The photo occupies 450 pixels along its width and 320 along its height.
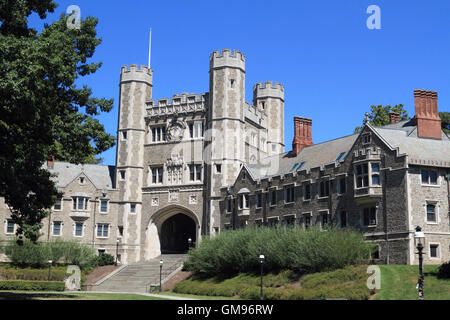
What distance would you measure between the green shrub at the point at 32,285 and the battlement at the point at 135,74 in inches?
903

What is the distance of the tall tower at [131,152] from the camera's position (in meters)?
59.2

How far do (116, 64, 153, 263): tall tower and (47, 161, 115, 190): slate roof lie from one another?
7.40 feet

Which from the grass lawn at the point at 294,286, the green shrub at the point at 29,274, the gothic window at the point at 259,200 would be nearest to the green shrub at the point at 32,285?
the green shrub at the point at 29,274

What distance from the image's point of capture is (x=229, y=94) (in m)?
56.0

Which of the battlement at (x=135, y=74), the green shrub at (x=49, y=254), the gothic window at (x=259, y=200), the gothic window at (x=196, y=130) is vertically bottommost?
the green shrub at (x=49, y=254)

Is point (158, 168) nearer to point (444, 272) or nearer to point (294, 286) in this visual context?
point (294, 286)

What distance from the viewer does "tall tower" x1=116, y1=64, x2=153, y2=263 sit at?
59219 mm

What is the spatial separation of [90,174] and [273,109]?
21338 mm

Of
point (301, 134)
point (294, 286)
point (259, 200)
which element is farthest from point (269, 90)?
point (294, 286)

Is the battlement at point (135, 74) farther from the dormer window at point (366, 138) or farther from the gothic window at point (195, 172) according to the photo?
the dormer window at point (366, 138)

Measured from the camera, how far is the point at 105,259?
5647 centimetres

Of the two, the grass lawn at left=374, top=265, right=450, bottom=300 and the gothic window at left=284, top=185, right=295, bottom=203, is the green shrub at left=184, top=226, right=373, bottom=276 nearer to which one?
the grass lawn at left=374, top=265, right=450, bottom=300

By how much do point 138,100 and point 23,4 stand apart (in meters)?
35.8
